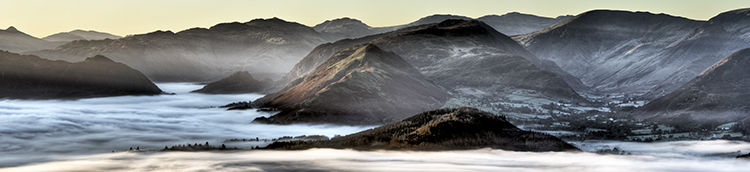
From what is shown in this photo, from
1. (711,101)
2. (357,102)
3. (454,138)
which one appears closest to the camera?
(454,138)

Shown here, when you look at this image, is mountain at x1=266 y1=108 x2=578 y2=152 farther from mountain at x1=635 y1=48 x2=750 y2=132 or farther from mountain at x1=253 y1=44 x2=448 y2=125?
mountain at x1=635 y1=48 x2=750 y2=132

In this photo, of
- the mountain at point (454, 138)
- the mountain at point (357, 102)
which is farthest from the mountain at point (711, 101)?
the mountain at point (454, 138)

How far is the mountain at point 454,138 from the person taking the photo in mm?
53344

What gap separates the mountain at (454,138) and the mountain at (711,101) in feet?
321

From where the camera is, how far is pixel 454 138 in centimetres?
5459

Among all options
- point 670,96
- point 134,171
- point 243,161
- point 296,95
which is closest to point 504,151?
point 243,161

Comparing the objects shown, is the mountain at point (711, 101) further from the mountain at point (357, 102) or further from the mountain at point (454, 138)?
the mountain at point (454, 138)

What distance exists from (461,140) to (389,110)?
108647 mm

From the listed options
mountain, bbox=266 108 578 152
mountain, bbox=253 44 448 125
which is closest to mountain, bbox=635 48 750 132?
mountain, bbox=253 44 448 125

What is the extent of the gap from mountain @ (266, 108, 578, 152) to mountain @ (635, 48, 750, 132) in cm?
9789

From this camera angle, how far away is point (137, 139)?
377 ft

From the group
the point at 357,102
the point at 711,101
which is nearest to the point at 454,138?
the point at 357,102

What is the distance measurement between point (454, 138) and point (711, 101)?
5353 inches

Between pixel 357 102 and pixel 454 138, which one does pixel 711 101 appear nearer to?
pixel 357 102
